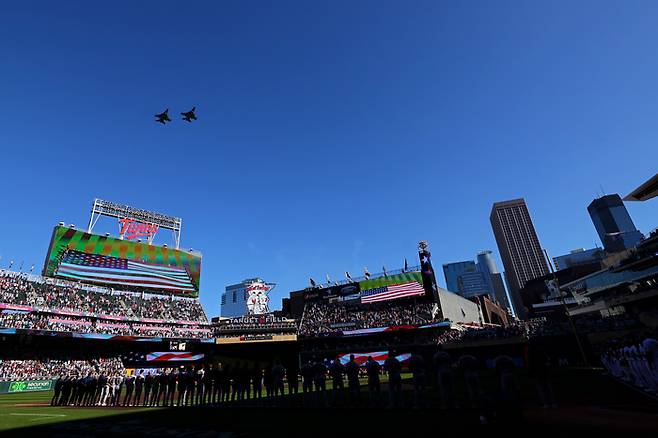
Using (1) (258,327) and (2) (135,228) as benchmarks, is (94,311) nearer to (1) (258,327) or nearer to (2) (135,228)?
(2) (135,228)

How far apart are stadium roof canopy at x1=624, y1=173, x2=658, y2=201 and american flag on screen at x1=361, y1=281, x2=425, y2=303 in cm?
4017

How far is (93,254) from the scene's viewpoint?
62.4m

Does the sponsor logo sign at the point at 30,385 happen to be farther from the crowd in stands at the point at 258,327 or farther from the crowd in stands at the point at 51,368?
the crowd in stands at the point at 258,327

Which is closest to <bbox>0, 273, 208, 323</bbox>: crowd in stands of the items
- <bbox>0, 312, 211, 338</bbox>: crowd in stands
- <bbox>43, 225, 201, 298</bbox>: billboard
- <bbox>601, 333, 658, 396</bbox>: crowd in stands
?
<bbox>0, 312, 211, 338</bbox>: crowd in stands

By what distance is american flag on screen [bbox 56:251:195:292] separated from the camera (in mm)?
59375

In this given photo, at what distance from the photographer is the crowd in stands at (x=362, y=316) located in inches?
2537

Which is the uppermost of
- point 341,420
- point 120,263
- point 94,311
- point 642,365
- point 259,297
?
point 259,297

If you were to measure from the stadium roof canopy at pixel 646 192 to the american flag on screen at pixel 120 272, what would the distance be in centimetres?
8351

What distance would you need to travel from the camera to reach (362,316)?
69125 mm

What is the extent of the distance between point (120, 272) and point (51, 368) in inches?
798

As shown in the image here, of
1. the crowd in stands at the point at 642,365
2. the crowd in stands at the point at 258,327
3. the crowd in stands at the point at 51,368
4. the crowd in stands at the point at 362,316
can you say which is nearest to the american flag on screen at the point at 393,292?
the crowd in stands at the point at 362,316

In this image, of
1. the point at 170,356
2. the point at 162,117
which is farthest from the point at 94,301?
the point at 162,117

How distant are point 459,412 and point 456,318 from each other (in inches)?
2804

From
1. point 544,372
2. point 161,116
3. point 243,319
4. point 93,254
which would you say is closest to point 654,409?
point 544,372
